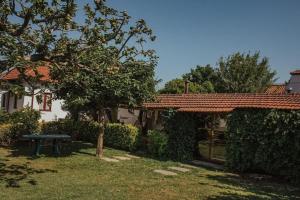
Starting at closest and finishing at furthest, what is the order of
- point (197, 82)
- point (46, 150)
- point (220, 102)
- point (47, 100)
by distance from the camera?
point (47, 100) → point (220, 102) → point (46, 150) → point (197, 82)

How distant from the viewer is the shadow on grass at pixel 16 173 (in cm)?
1177

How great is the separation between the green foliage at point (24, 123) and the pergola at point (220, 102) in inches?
271

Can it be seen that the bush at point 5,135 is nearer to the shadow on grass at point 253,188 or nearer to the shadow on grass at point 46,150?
the shadow on grass at point 46,150

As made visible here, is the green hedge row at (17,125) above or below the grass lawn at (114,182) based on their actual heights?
above

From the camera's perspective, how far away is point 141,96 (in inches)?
749

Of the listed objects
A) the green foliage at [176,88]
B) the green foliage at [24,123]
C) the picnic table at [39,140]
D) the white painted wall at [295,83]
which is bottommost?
the picnic table at [39,140]

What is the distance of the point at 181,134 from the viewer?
18.8 m

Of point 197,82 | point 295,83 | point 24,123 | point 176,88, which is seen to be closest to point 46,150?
point 24,123

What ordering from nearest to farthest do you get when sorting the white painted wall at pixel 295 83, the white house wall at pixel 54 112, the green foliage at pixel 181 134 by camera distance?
the green foliage at pixel 181 134, the white house wall at pixel 54 112, the white painted wall at pixel 295 83

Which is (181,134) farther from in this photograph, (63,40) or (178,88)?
(178,88)

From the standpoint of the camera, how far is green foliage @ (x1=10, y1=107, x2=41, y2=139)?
2144 cm

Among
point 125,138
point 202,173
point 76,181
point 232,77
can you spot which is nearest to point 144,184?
point 76,181

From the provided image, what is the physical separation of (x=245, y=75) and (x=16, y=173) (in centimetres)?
3325

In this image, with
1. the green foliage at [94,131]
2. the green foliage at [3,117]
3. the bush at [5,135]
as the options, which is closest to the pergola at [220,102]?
the green foliage at [94,131]
